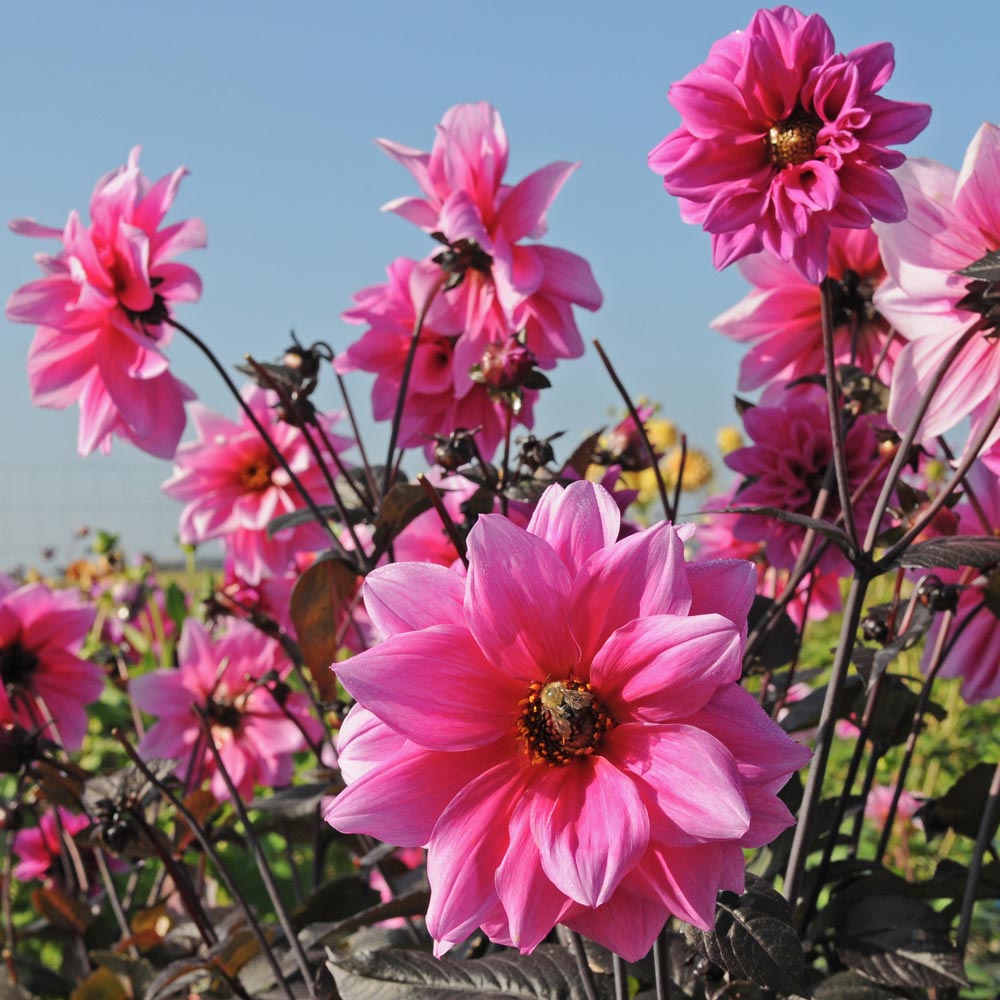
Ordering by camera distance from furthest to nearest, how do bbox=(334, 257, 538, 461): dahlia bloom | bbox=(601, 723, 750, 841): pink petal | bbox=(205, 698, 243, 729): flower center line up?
1. bbox=(205, 698, 243, 729): flower center
2. bbox=(334, 257, 538, 461): dahlia bloom
3. bbox=(601, 723, 750, 841): pink petal

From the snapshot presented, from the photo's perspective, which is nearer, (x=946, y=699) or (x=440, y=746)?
(x=440, y=746)

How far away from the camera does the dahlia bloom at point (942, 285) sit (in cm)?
96

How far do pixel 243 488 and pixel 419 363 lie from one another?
47 cm

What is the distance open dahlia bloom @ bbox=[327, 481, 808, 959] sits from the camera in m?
0.58

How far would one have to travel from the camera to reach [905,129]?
33.2 inches

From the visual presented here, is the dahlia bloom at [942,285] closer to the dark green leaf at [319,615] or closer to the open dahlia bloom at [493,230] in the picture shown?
the open dahlia bloom at [493,230]

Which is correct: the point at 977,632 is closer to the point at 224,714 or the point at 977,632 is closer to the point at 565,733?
the point at 565,733

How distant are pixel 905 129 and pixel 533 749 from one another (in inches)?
21.4

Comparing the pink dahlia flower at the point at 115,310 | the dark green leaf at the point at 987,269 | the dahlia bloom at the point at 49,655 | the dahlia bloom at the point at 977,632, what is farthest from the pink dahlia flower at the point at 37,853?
the dark green leaf at the point at 987,269

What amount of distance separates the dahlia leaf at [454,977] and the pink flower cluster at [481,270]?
0.59m

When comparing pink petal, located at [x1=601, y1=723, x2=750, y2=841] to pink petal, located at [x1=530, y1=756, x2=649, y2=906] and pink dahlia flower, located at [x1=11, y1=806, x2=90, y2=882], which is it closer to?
pink petal, located at [x1=530, y1=756, x2=649, y2=906]

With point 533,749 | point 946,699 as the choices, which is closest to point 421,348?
point 533,749

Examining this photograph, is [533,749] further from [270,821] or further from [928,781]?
[928,781]

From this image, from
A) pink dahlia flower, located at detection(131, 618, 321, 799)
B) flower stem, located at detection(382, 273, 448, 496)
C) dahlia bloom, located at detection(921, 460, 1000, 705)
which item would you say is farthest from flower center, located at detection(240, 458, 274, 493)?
dahlia bloom, located at detection(921, 460, 1000, 705)
